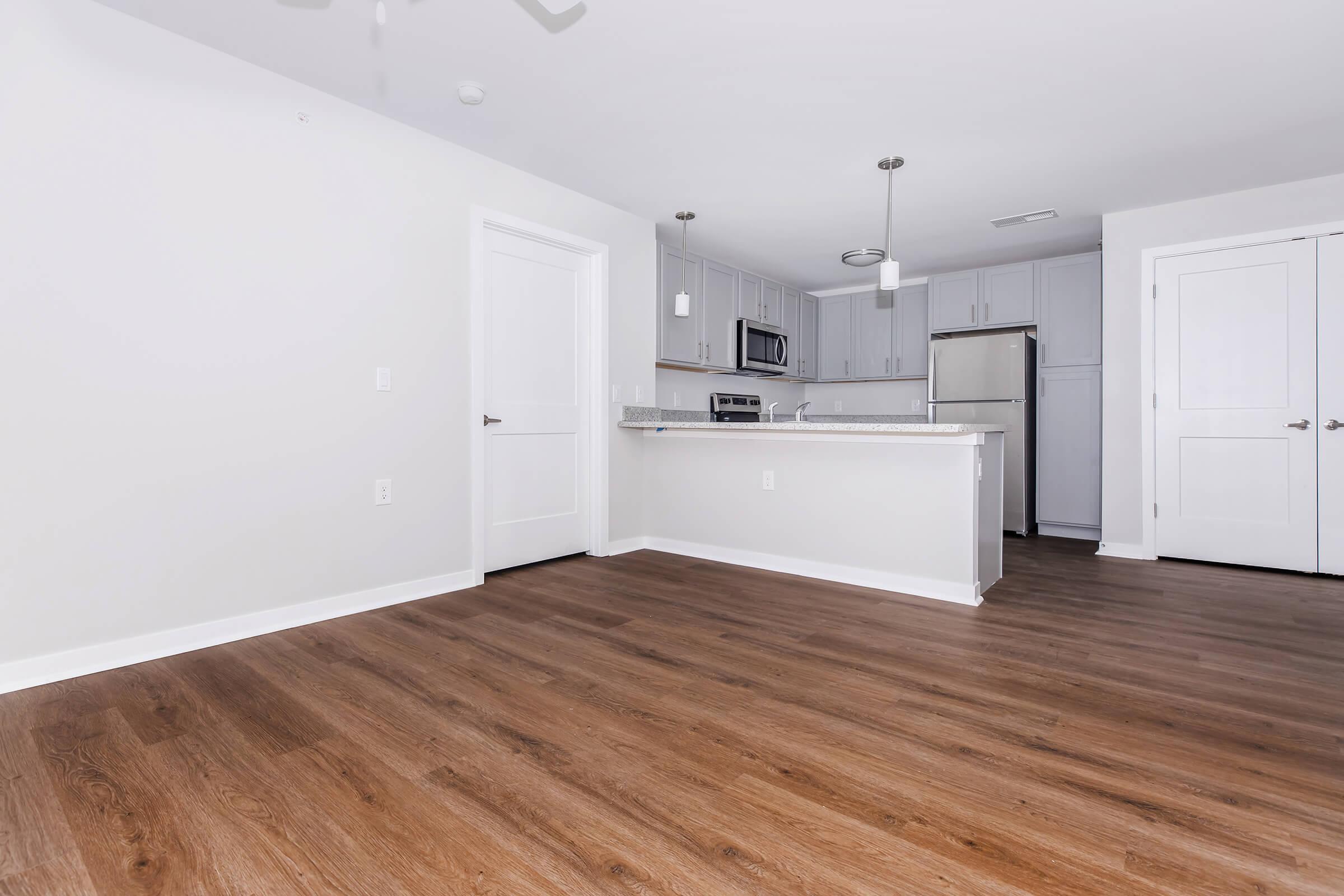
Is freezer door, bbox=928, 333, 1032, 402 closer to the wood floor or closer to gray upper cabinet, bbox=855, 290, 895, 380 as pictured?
gray upper cabinet, bbox=855, 290, 895, 380

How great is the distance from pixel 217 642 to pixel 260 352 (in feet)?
3.80

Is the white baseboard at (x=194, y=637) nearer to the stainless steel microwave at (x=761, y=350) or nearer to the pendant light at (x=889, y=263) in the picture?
the pendant light at (x=889, y=263)

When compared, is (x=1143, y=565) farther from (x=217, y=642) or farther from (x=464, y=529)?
(x=217, y=642)

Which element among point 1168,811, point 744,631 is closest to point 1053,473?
point 744,631

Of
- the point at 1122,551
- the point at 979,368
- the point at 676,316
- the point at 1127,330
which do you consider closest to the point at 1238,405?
the point at 1127,330

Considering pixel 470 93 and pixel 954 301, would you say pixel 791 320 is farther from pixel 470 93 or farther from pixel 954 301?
pixel 470 93

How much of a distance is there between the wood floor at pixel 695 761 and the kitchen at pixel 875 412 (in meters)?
0.71

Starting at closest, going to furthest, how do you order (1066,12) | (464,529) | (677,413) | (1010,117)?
(1066,12), (1010,117), (464,529), (677,413)

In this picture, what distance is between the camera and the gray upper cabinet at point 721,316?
5.09m

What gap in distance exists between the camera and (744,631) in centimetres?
260

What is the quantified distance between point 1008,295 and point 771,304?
1.98 meters

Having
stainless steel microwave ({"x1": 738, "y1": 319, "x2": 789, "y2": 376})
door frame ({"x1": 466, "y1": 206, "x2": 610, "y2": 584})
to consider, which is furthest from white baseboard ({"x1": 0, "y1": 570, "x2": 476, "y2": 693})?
stainless steel microwave ({"x1": 738, "y1": 319, "x2": 789, "y2": 376})

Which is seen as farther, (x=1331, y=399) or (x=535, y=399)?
(x=535, y=399)

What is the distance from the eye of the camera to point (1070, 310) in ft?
16.3
